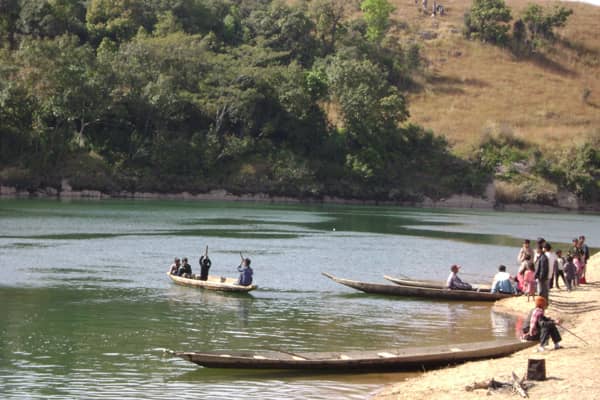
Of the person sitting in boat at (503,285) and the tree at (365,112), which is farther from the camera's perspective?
the tree at (365,112)

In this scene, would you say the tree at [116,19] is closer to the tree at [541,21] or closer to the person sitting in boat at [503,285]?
the tree at [541,21]

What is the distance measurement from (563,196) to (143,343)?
90676 mm

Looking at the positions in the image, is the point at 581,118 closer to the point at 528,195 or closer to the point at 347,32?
the point at 528,195

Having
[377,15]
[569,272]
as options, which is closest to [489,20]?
[377,15]

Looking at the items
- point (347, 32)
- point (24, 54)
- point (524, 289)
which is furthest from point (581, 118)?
point (524, 289)

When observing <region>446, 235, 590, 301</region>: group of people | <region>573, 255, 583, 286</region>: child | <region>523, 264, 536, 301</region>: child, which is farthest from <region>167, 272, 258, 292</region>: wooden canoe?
<region>573, 255, 583, 286</region>: child

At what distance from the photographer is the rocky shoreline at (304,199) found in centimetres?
9312

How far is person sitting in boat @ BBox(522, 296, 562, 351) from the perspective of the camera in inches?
874

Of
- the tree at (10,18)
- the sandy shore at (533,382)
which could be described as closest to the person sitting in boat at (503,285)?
the sandy shore at (533,382)

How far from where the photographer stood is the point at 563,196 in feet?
356

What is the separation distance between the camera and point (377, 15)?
14150cm

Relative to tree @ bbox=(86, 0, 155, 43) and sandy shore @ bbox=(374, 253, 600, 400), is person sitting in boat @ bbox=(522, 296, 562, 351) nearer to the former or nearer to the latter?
sandy shore @ bbox=(374, 253, 600, 400)

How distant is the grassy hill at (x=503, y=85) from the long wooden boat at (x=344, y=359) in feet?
299

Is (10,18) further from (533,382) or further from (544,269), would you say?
(533,382)
